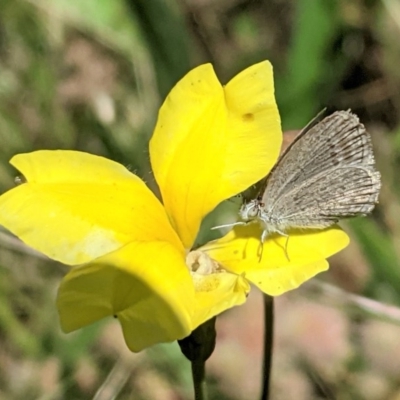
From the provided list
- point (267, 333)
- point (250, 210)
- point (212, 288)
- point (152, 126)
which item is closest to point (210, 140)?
point (250, 210)

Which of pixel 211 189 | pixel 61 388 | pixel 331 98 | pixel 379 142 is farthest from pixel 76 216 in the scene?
pixel 379 142

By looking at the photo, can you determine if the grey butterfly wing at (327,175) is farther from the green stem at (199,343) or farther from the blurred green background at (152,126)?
the blurred green background at (152,126)

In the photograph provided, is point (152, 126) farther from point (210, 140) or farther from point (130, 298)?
point (130, 298)

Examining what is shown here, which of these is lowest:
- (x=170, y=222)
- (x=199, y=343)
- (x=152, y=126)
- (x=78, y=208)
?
(x=152, y=126)

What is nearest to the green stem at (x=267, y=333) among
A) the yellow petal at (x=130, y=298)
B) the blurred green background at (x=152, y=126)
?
the yellow petal at (x=130, y=298)

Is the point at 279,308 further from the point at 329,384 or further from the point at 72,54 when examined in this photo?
the point at 72,54
